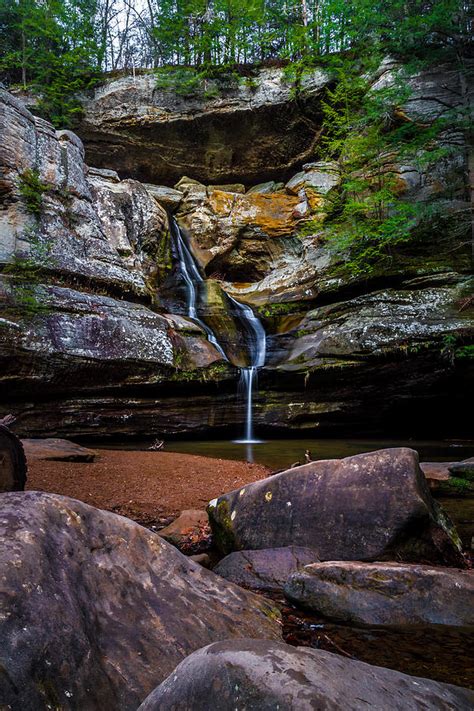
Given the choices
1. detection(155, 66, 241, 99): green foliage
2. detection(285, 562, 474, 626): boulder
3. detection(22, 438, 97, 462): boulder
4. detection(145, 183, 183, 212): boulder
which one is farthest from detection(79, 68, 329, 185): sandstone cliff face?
detection(285, 562, 474, 626): boulder

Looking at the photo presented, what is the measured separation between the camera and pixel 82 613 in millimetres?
1671

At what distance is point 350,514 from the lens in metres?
3.02

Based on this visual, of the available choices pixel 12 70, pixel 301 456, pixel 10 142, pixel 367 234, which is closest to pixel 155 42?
pixel 12 70

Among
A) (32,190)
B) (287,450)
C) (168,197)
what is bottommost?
(287,450)

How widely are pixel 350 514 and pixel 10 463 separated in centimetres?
298

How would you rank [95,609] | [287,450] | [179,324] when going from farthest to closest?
[179,324]
[287,450]
[95,609]

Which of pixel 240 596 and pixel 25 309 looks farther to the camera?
pixel 25 309

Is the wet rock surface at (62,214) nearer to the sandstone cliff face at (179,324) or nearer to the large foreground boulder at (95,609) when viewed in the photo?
the sandstone cliff face at (179,324)

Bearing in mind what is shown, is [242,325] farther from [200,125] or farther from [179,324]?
[200,125]

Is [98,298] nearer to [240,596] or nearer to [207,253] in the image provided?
[207,253]

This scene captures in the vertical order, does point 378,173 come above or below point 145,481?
above

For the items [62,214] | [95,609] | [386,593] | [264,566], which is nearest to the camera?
[95,609]

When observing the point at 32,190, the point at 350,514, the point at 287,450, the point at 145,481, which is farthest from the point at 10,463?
the point at 32,190

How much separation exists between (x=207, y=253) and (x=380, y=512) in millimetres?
16620
